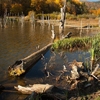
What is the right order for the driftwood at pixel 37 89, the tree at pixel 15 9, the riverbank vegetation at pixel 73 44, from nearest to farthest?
1. the driftwood at pixel 37 89
2. the riverbank vegetation at pixel 73 44
3. the tree at pixel 15 9

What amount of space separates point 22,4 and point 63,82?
59805 millimetres

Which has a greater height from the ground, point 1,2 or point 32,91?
point 1,2

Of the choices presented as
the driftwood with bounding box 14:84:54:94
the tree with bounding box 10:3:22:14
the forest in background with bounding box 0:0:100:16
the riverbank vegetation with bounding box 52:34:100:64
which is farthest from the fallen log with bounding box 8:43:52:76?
the tree with bounding box 10:3:22:14

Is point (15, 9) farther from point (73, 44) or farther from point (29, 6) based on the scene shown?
point (73, 44)

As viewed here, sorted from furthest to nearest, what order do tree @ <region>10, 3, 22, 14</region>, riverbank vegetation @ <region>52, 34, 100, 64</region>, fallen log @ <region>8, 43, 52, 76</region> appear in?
1. tree @ <region>10, 3, 22, 14</region>
2. riverbank vegetation @ <region>52, 34, 100, 64</region>
3. fallen log @ <region>8, 43, 52, 76</region>

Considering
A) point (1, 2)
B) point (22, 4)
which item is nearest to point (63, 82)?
point (1, 2)

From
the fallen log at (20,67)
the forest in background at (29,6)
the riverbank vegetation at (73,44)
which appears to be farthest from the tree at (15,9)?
the fallen log at (20,67)

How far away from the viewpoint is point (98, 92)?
8.90 meters

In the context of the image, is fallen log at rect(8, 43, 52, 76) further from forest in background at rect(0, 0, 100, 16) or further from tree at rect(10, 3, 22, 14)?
tree at rect(10, 3, 22, 14)

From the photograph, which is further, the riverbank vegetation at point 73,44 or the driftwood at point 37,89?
the riverbank vegetation at point 73,44

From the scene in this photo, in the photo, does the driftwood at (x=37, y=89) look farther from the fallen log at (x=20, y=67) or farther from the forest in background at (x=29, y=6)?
the forest in background at (x=29, y=6)

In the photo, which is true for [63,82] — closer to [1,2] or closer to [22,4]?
[1,2]

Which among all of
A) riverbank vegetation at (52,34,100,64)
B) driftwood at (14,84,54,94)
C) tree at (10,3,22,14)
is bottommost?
driftwood at (14,84,54,94)

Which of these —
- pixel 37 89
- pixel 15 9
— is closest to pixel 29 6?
pixel 15 9
